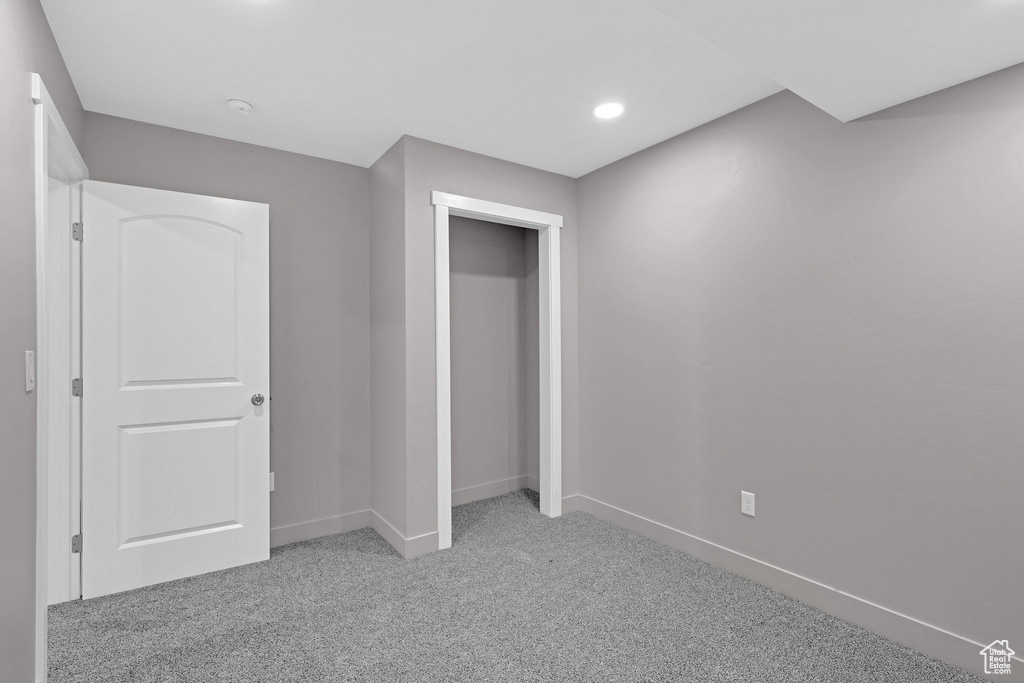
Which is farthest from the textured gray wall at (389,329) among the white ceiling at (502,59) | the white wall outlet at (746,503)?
the white wall outlet at (746,503)

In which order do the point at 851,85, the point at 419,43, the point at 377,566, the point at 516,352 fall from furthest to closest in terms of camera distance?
the point at 516,352, the point at 377,566, the point at 419,43, the point at 851,85

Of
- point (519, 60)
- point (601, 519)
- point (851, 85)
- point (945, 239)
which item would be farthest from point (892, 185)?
point (601, 519)

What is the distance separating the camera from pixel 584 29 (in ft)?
6.55

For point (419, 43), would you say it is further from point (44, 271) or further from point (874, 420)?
point (874, 420)

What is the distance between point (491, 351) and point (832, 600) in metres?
2.60

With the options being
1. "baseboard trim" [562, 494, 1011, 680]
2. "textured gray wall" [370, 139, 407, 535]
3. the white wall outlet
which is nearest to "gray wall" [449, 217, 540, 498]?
"textured gray wall" [370, 139, 407, 535]

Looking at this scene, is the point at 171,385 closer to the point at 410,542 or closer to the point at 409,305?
the point at 409,305

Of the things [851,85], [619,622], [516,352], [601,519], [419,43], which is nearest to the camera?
[851,85]

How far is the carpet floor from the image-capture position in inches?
76.0

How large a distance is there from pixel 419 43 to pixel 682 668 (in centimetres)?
259

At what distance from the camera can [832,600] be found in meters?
2.31

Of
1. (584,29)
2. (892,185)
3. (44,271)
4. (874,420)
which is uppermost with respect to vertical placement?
(584,29)

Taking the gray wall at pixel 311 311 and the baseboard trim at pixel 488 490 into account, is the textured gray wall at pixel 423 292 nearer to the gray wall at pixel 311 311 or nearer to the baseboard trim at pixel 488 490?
the gray wall at pixel 311 311

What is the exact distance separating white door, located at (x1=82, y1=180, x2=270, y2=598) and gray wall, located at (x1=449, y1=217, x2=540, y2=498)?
1407 mm
